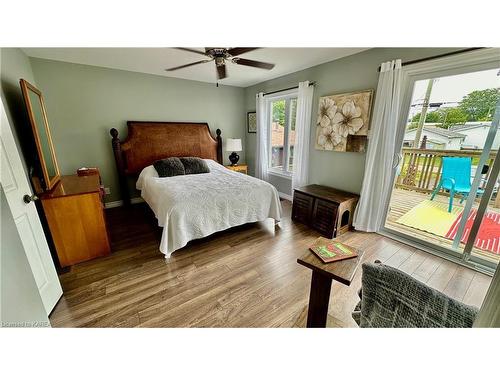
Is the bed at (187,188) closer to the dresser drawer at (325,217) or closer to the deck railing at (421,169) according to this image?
the dresser drawer at (325,217)

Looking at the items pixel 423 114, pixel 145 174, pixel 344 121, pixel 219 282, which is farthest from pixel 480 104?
pixel 145 174

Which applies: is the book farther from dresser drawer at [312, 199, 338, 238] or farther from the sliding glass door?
the sliding glass door

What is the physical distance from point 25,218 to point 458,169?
4.65 m

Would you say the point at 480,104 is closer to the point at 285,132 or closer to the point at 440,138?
the point at 440,138

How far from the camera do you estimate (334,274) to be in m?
0.90

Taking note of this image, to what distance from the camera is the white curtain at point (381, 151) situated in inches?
83.7

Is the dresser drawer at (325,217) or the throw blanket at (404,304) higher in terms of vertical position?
the throw blanket at (404,304)

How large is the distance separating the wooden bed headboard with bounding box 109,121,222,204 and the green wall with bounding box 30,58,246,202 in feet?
0.59

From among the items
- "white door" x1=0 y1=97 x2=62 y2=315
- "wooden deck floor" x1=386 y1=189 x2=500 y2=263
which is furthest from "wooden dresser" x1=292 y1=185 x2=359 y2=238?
"white door" x1=0 y1=97 x2=62 y2=315

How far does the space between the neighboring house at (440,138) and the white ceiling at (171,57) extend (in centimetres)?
164

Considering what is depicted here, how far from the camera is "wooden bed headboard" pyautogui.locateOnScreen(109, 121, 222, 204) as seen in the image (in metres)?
3.24

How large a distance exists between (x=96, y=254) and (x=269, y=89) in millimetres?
3729

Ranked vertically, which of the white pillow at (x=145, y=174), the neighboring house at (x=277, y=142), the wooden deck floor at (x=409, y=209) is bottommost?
the wooden deck floor at (x=409, y=209)

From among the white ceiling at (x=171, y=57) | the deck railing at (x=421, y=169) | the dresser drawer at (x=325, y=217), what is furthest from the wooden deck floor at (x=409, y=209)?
the white ceiling at (x=171, y=57)
